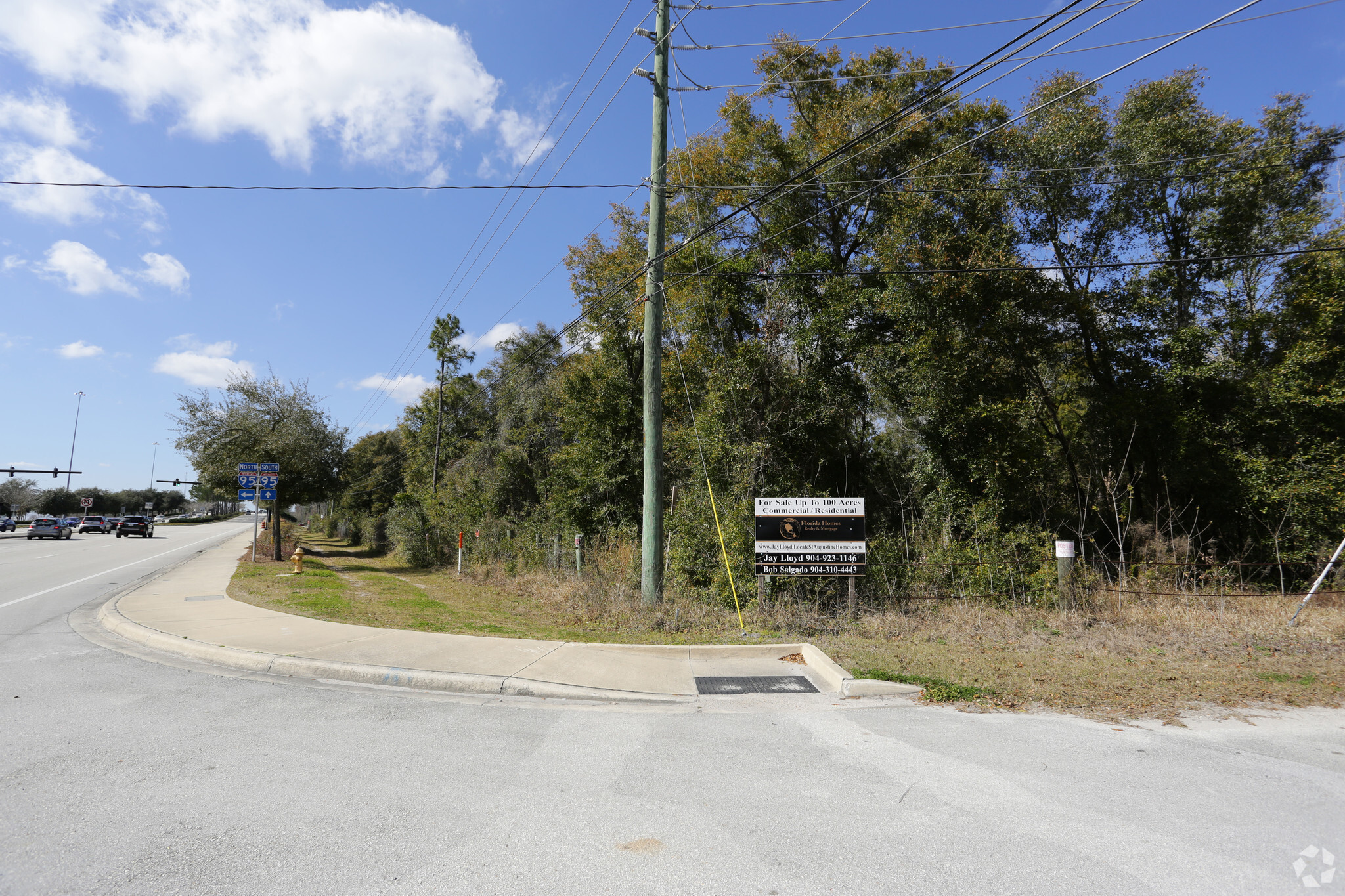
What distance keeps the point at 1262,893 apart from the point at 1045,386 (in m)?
16.5

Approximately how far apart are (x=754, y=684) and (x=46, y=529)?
47187mm

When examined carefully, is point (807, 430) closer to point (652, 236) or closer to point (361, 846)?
point (652, 236)

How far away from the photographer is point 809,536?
34.3 ft

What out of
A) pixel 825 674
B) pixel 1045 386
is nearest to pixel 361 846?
pixel 825 674

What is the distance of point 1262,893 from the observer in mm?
3111

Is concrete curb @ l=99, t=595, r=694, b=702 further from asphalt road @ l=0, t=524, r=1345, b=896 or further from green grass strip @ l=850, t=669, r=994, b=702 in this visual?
green grass strip @ l=850, t=669, r=994, b=702

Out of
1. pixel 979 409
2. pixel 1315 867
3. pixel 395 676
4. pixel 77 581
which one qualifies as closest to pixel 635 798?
pixel 1315 867

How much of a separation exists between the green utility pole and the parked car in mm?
43123

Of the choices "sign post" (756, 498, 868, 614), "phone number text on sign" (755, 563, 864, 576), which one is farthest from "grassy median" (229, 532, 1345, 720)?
"sign post" (756, 498, 868, 614)

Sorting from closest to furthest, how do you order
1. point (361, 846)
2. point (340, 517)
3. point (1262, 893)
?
point (1262, 893) → point (361, 846) → point (340, 517)

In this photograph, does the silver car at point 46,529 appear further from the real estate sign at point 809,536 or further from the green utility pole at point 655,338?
the real estate sign at point 809,536

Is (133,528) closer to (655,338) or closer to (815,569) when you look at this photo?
(655,338)

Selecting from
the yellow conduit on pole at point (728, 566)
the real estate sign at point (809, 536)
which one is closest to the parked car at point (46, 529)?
the yellow conduit on pole at point (728, 566)

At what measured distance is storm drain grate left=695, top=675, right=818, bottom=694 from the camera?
7.06 metres
